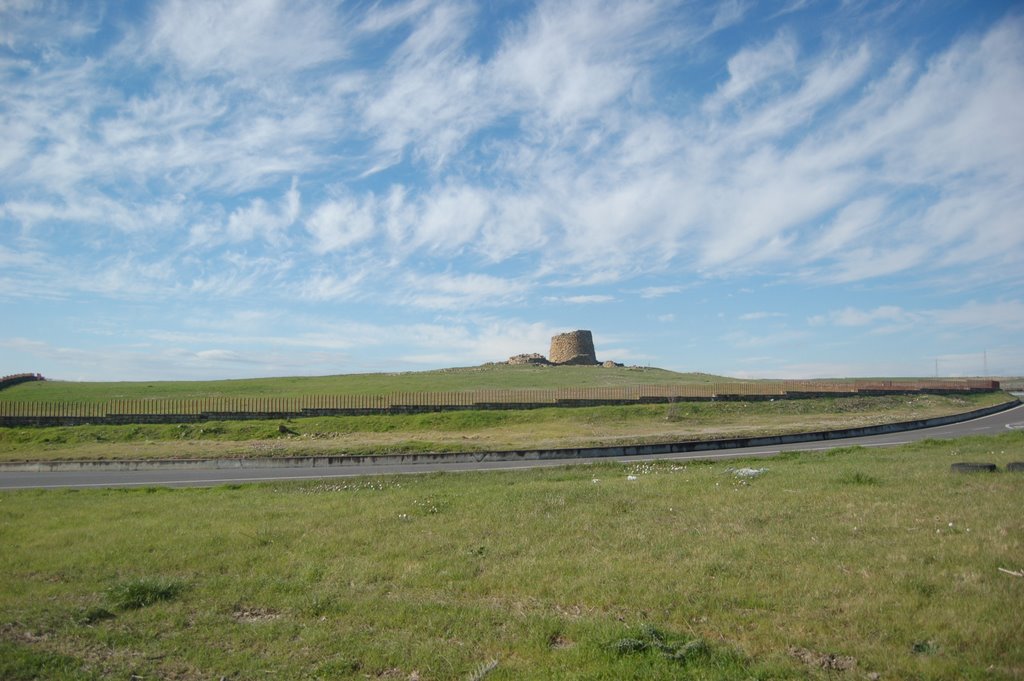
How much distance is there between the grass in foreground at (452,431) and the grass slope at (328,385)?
17779mm

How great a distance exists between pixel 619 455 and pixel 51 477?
61.0 ft

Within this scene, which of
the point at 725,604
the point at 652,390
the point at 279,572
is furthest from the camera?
the point at 652,390

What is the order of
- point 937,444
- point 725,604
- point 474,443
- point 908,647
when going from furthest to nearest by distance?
point 474,443, point 937,444, point 725,604, point 908,647

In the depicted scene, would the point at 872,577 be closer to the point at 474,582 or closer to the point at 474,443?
the point at 474,582

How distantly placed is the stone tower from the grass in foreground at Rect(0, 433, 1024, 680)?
8113 cm

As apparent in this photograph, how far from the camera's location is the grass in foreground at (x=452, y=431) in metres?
28.5

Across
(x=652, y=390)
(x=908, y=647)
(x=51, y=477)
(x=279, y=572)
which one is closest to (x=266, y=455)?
(x=51, y=477)

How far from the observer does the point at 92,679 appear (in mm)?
5762

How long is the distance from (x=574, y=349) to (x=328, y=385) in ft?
129

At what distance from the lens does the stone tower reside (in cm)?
9431

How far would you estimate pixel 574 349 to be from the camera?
95375 millimetres

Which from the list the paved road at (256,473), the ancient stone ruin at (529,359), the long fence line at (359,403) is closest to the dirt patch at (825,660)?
the paved road at (256,473)

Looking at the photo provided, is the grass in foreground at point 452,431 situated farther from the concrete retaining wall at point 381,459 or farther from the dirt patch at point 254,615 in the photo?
the dirt patch at point 254,615

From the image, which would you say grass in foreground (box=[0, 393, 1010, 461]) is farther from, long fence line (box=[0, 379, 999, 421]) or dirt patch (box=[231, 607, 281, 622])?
dirt patch (box=[231, 607, 281, 622])
